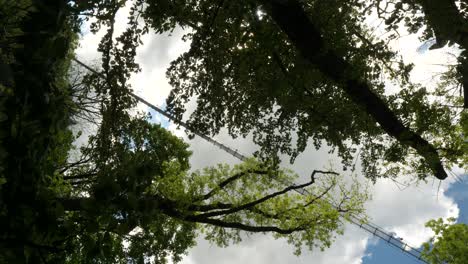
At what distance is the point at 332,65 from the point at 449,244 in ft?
42.7

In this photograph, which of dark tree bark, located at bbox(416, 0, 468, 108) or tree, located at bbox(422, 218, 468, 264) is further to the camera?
tree, located at bbox(422, 218, 468, 264)

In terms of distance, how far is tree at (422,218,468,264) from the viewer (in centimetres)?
1652

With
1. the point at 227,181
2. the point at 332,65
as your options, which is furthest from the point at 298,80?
the point at 227,181

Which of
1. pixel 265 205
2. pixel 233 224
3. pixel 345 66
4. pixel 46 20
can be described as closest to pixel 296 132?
pixel 345 66

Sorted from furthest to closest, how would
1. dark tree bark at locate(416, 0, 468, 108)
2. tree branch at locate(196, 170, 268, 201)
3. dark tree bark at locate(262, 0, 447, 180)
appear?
tree branch at locate(196, 170, 268, 201), dark tree bark at locate(262, 0, 447, 180), dark tree bark at locate(416, 0, 468, 108)

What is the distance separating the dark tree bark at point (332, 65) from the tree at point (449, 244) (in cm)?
978

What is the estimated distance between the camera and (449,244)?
17.1 m

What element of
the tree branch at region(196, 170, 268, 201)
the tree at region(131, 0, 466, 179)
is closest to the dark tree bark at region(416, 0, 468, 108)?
the tree at region(131, 0, 466, 179)

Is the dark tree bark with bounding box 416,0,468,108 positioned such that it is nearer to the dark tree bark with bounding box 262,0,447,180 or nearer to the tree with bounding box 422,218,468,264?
the dark tree bark with bounding box 262,0,447,180

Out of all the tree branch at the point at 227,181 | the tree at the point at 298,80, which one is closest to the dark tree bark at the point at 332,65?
the tree at the point at 298,80

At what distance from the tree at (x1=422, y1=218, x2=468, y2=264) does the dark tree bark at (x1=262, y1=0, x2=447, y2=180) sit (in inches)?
385

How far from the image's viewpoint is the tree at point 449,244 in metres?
16.5

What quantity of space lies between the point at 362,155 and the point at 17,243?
9455mm

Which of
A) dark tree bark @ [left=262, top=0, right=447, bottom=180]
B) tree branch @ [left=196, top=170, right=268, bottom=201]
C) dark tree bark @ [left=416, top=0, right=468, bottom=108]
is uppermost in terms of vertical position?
tree branch @ [left=196, top=170, right=268, bottom=201]
